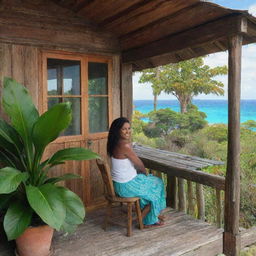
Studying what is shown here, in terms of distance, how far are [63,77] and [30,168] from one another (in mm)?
1368

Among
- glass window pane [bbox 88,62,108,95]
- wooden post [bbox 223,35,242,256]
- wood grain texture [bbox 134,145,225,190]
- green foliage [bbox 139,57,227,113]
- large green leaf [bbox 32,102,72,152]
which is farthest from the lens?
green foliage [bbox 139,57,227,113]

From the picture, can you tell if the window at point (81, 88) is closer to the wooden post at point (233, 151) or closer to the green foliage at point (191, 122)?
the wooden post at point (233, 151)

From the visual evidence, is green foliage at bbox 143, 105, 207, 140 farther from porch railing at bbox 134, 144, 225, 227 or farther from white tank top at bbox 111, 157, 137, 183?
white tank top at bbox 111, 157, 137, 183

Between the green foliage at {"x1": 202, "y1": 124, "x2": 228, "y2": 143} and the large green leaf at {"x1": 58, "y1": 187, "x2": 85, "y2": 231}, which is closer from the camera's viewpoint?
the large green leaf at {"x1": 58, "y1": 187, "x2": 85, "y2": 231}

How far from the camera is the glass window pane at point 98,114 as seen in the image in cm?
388

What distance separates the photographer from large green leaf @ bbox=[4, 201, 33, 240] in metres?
2.39

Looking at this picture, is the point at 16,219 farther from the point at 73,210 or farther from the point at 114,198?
the point at 114,198

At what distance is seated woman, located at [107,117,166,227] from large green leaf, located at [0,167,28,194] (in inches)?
40.1

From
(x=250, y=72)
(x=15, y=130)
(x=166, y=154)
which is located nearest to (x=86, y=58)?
(x=15, y=130)

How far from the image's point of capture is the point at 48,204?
7.52 feet

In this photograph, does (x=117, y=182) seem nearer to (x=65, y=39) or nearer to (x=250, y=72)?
(x=65, y=39)

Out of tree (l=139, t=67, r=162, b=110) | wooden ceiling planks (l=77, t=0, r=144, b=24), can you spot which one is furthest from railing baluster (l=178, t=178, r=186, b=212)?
tree (l=139, t=67, r=162, b=110)

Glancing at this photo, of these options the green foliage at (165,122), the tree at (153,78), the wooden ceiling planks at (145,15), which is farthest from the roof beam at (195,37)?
the tree at (153,78)

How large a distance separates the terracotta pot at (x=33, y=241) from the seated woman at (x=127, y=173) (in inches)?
34.3
